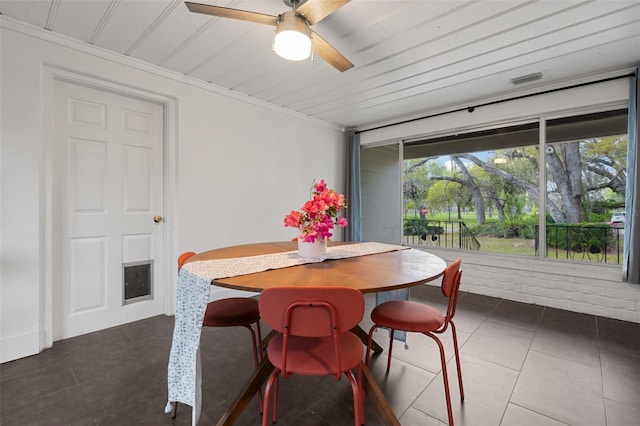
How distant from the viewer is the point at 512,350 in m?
2.24

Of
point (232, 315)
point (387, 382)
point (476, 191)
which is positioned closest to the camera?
point (232, 315)

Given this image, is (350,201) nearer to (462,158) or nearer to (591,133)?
(462,158)

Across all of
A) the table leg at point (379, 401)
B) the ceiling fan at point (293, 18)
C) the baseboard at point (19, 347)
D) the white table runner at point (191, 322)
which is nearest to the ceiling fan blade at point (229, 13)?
the ceiling fan at point (293, 18)

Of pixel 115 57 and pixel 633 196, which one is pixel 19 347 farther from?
pixel 633 196

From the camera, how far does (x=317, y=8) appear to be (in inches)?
60.4

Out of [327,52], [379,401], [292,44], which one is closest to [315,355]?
[379,401]

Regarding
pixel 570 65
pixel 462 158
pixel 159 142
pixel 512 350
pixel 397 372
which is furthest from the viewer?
pixel 462 158

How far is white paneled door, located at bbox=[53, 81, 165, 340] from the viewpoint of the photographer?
2414mm

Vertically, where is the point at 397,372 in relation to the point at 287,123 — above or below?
below

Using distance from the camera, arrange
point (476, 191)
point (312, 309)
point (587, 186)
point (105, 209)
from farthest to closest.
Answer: point (476, 191) < point (587, 186) < point (105, 209) < point (312, 309)

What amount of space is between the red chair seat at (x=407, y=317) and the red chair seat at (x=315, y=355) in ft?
0.90

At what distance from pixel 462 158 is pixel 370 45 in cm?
238

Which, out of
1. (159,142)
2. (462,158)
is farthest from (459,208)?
(159,142)

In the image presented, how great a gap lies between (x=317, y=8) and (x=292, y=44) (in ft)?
0.72
